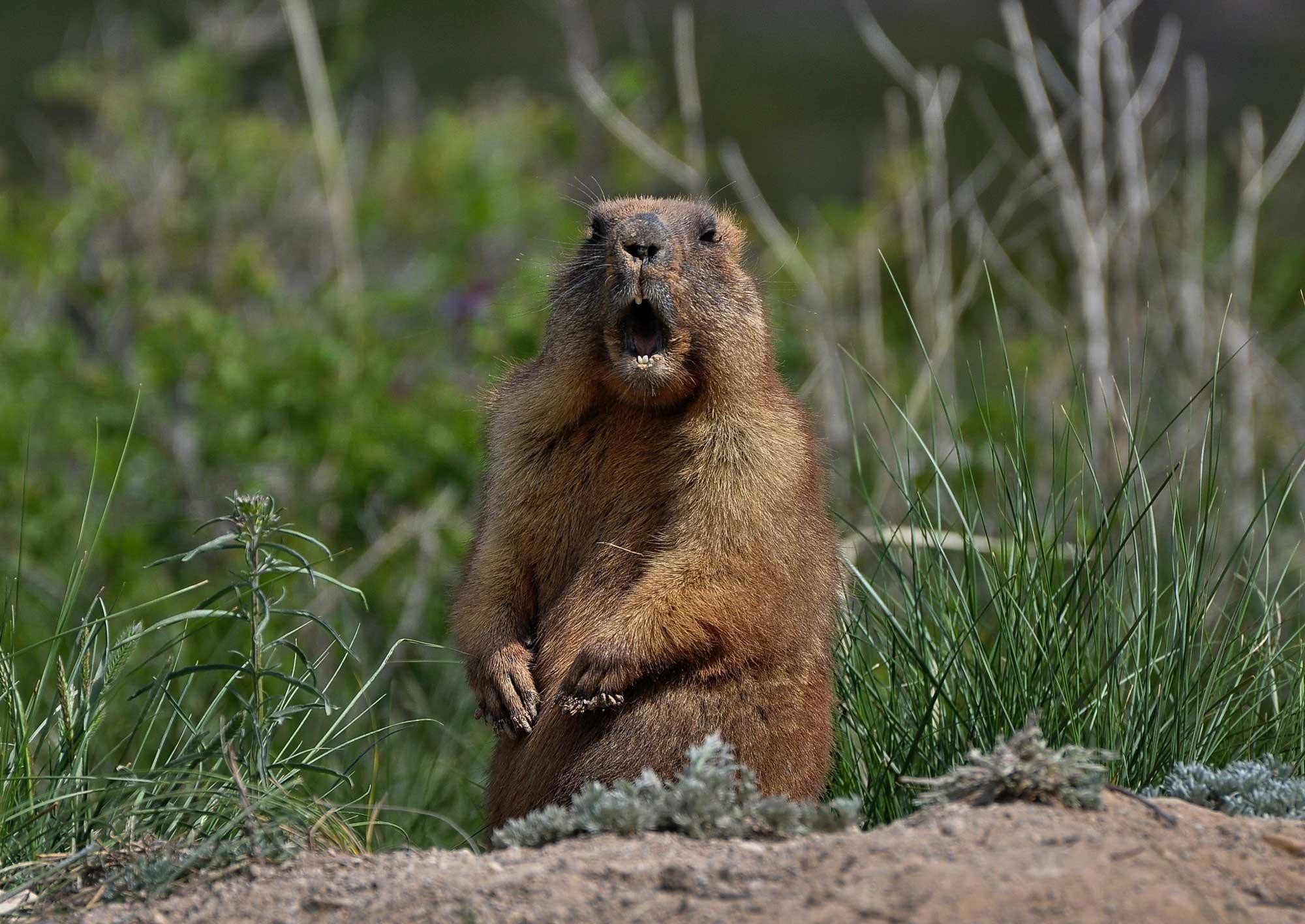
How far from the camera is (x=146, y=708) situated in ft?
12.7

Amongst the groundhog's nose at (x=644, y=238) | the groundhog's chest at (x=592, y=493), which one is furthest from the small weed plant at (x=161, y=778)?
the groundhog's nose at (x=644, y=238)

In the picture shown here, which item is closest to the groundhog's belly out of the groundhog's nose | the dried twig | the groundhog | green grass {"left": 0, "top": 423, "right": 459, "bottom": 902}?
the groundhog

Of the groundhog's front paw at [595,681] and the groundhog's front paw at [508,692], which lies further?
the groundhog's front paw at [508,692]

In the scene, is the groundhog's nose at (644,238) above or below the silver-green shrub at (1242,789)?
above

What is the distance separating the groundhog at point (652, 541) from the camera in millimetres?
3740

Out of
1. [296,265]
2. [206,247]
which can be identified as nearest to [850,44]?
[296,265]

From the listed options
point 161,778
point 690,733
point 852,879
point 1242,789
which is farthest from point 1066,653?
point 161,778

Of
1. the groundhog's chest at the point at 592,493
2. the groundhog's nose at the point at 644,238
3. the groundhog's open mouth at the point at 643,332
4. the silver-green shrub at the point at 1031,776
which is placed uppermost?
the groundhog's nose at the point at 644,238

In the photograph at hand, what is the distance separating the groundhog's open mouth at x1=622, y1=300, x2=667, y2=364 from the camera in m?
3.81

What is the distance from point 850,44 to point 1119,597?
1234cm

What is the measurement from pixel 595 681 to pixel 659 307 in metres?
0.94

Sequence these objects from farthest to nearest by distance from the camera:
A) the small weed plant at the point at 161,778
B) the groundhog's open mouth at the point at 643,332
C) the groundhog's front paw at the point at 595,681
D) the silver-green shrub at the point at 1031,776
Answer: the groundhog's open mouth at the point at 643,332 < the groundhog's front paw at the point at 595,681 < the small weed plant at the point at 161,778 < the silver-green shrub at the point at 1031,776

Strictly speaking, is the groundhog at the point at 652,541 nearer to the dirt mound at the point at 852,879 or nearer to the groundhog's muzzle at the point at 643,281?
the groundhog's muzzle at the point at 643,281

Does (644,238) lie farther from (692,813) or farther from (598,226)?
(692,813)
